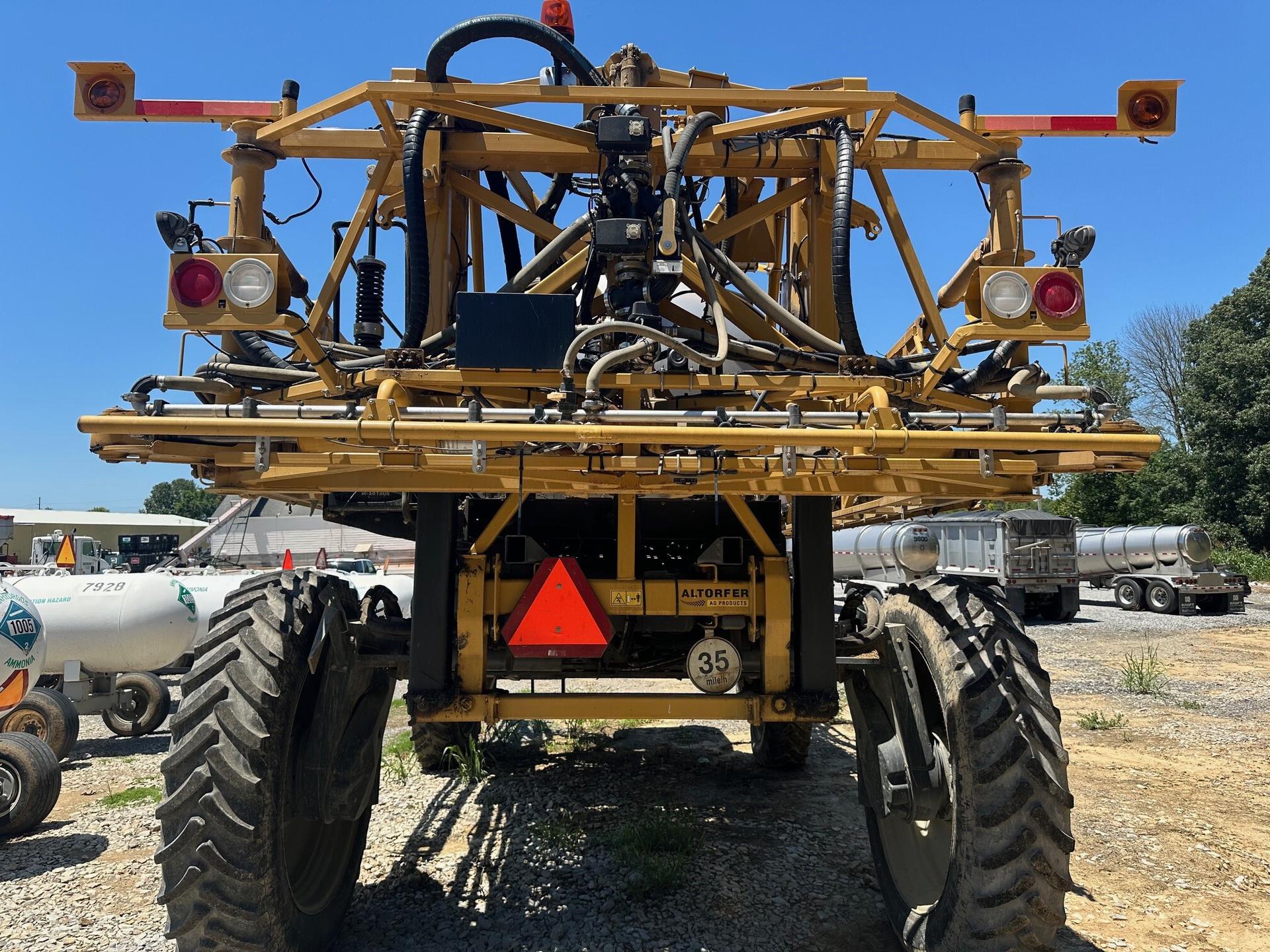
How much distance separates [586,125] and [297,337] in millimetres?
1853

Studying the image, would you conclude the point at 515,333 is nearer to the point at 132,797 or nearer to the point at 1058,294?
the point at 1058,294

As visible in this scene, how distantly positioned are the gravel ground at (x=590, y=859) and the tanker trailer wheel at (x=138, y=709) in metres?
1.05

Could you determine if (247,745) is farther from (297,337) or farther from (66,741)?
(66,741)

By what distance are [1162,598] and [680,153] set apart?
71.0 ft

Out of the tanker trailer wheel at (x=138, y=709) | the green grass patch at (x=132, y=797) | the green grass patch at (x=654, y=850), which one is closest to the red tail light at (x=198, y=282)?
the green grass patch at (x=654, y=850)

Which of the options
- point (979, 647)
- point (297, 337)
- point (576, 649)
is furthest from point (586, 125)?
point (979, 647)

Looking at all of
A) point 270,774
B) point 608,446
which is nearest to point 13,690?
point 270,774

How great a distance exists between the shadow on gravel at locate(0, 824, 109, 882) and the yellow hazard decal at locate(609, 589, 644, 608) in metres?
4.12

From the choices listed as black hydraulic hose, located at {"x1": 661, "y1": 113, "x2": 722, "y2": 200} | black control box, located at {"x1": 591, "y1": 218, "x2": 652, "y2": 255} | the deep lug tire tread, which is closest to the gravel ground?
the deep lug tire tread

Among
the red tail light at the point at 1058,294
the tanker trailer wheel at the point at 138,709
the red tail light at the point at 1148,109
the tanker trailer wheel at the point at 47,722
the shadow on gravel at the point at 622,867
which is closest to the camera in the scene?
the red tail light at the point at 1058,294

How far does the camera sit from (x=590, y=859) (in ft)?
15.2

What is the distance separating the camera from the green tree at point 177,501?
336 ft

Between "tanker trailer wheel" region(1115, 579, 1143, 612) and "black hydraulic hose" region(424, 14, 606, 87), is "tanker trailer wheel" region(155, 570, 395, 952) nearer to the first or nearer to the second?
"black hydraulic hose" region(424, 14, 606, 87)

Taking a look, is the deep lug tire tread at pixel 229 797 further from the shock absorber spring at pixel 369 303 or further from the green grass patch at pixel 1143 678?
the green grass patch at pixel 1143 678
